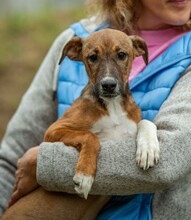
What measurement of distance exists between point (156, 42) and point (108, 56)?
14.6 inches

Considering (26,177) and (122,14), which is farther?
(122,14)

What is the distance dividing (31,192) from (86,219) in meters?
0.33

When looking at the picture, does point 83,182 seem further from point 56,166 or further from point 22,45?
point 22,45

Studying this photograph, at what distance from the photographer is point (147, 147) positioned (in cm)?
288

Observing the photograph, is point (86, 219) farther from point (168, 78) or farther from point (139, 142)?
point (168, 78)

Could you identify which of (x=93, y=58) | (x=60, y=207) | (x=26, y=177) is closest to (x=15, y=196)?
(x=26, y=177)

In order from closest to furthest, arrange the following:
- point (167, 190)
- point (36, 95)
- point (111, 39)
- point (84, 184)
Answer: point (84, 184), point (167, 190), point (111, 39), point (36, 95)

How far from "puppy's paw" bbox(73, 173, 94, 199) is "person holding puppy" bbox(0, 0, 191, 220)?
0.05 meters

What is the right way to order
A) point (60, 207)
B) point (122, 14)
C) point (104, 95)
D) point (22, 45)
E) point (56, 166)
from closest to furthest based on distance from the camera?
point (56, 166) → point (60, 207) → point (104, 95) → point (122, 14) → point (22, 45)

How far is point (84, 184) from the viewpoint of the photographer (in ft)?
9.34

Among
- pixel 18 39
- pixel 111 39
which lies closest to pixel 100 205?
pixel 111 39

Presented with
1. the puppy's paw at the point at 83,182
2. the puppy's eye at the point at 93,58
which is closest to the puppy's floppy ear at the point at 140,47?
the puppy's eye at the point at 93,58

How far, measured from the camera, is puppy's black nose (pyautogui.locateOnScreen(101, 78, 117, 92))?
10.5 ft

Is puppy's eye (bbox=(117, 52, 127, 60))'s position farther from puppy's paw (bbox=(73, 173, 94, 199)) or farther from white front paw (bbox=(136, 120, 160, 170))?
puppy's paw (bbox=(73, 173, 94, 199))
